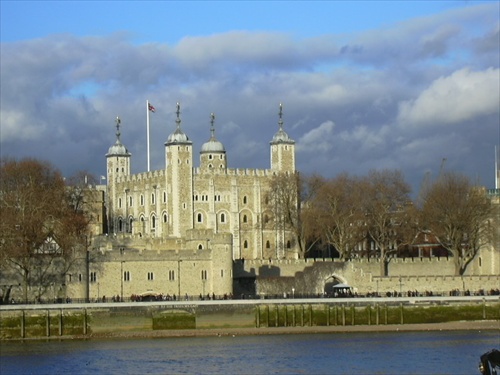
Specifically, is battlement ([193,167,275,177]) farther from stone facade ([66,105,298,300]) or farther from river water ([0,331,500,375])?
river water ([0,331,500,375])

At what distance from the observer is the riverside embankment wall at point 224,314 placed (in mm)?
74250

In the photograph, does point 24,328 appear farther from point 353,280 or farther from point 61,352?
point 353,280

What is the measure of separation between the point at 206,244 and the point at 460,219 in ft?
65.3

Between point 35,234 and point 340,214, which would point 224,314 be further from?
point 340,214

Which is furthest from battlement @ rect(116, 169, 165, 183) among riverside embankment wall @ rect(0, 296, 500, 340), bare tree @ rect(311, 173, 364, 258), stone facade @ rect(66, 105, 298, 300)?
riverside embankment wall @ rect(0, 296, 500, 340)

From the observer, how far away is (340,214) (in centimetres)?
10225

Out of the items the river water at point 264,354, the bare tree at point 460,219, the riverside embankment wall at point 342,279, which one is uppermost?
the bare tree at point 460,219

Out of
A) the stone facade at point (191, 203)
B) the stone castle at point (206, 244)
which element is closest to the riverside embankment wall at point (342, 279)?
the stone castle at point (206, 244)

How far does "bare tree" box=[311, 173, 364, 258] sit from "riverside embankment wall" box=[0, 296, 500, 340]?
21.9 meters

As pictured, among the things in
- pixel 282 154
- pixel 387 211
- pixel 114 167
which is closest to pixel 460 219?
pixel 387 211

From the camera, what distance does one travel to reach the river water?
192 feet

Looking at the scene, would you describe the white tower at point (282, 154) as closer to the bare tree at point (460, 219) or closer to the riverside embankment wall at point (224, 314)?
the bare tree at point (460, 219)

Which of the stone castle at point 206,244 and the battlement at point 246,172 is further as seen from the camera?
the battlement at point 246,172

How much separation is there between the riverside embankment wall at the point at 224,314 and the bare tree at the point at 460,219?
18421mm
